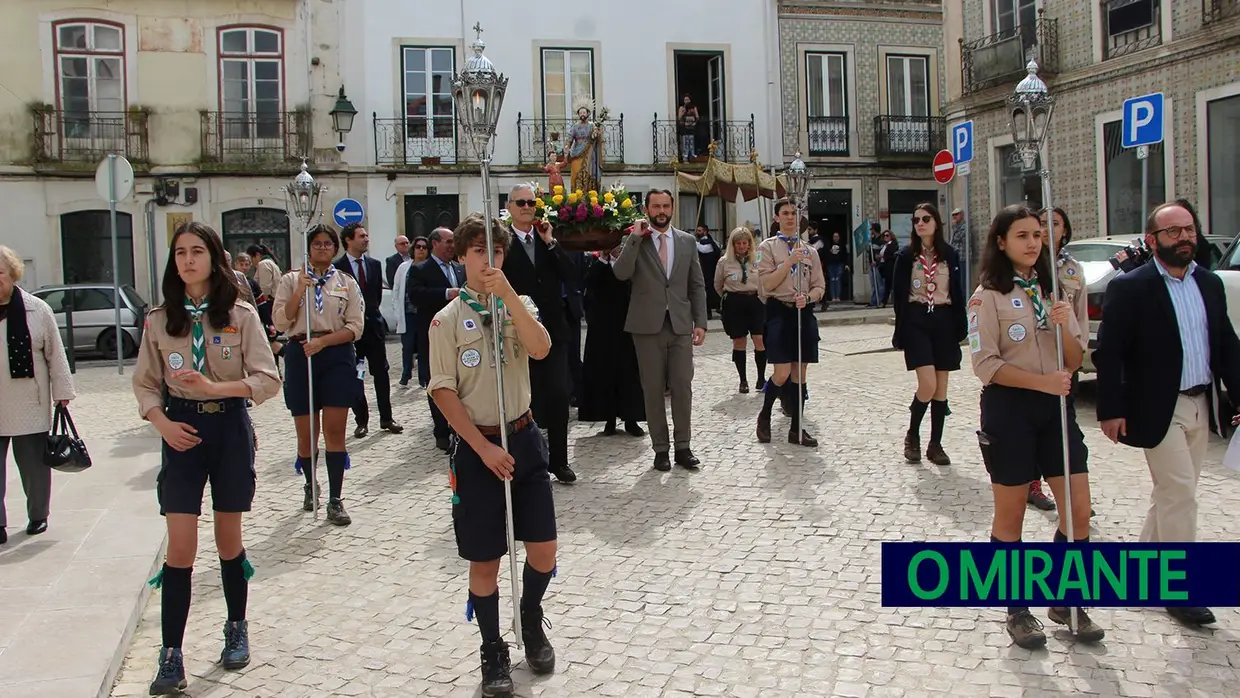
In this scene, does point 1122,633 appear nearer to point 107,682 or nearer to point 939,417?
point 939,417

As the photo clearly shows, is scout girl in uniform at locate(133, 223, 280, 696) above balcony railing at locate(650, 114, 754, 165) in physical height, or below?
below

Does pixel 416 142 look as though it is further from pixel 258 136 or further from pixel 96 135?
pixel 96 135

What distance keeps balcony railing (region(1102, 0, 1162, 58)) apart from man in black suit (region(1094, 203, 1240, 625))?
16.8 metres

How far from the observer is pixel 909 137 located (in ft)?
92.0

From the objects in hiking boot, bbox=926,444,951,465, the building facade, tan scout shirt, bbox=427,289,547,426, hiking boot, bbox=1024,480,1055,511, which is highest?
the building facade

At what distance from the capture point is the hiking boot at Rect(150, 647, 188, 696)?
4352mm

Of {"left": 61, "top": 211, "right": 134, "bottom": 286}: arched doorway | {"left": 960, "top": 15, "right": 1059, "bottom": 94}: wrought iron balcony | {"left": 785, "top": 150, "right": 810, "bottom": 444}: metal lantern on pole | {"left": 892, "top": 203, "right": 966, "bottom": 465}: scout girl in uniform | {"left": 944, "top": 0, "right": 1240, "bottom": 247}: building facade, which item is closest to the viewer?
{"left": 892, "top": 203, "right": 966, "bottom": 465}: scout girl in uniform

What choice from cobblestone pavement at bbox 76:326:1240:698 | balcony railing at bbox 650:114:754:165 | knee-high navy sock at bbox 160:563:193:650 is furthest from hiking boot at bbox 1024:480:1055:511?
balcony railing at bbox 650:114:754:165

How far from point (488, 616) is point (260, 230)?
72.2 feet

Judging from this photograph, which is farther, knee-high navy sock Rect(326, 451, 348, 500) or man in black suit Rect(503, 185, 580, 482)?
man in black suit Rect(503, 185, 580, 482)

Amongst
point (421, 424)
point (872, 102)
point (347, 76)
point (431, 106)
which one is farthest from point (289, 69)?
point (421, 424)

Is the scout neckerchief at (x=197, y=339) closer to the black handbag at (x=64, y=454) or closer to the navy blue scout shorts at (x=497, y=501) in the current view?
the navy blue scout shorts at (x=497, y=501)

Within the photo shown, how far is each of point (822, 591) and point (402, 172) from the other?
68.8 feet

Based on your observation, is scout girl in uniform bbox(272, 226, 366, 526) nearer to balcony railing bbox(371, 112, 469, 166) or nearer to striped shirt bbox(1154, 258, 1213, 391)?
striped shirt bbox(1154, 258, 1213, 391)
